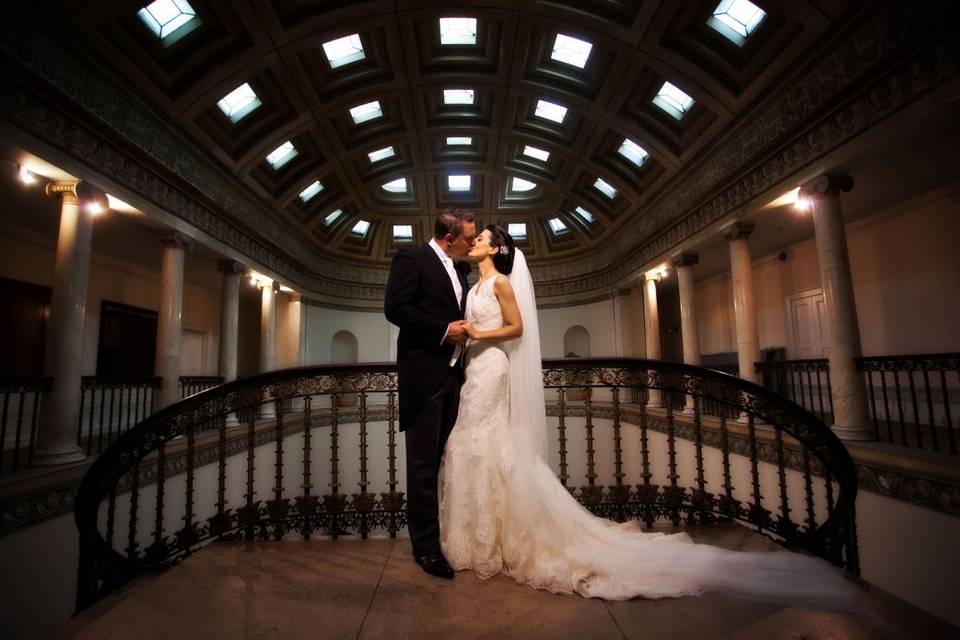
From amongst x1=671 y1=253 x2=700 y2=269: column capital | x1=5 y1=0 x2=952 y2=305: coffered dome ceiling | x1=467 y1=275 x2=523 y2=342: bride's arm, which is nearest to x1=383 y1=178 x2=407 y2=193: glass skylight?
x1=5 y1=0 x2=952 y2=305: coffered dome ceiling

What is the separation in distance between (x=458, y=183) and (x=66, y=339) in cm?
1095

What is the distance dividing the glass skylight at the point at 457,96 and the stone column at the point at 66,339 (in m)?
7.43

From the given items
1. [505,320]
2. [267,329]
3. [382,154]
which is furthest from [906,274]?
[267,329]

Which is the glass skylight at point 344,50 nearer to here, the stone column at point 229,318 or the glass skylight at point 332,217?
the stone column at point 229,318

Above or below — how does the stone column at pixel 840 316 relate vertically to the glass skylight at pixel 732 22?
below

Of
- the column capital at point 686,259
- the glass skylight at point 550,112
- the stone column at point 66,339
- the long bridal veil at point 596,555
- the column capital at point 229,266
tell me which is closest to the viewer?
the long bridal veil at point 596,555

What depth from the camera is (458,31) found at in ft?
27.2

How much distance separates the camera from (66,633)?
1748 mm

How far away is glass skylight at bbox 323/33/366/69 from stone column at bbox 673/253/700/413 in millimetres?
8123

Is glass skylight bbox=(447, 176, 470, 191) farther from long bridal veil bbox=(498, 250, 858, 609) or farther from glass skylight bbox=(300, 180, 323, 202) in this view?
long bridal veil bbox=(498, 250, 858, 609)

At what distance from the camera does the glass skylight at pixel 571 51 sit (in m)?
8.22

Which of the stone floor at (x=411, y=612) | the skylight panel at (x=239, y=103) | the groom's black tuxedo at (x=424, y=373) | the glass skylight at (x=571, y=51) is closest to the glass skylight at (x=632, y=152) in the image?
the glass skylight at (x=571, y=51)

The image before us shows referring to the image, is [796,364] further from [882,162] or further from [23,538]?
[23,538]

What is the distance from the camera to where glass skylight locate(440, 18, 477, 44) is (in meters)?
8.16
